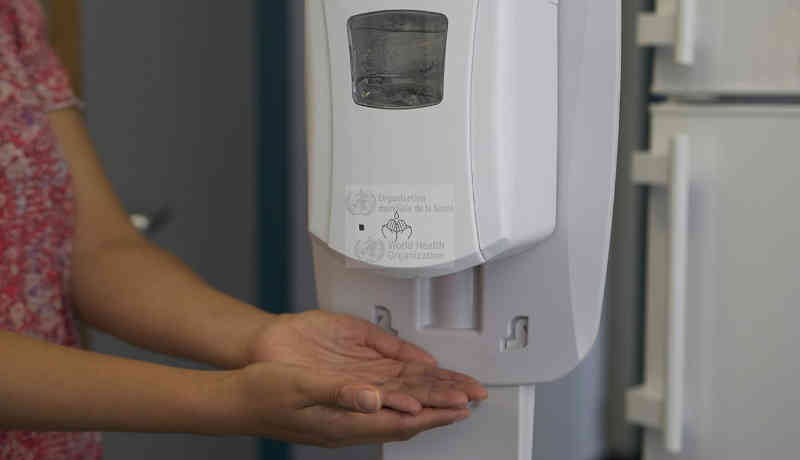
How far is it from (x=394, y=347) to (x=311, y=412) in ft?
0.37

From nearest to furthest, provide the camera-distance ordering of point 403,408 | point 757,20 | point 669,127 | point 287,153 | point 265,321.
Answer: point 403,408 < point 265,321 < point 757,20 < point 669,127 < point 287,153

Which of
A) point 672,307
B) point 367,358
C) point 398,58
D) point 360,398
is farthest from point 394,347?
point 672,307

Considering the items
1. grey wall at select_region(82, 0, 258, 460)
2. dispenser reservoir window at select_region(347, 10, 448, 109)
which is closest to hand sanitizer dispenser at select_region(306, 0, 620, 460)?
dispenser reservoir window at select_region(347, 10, 448, 109)

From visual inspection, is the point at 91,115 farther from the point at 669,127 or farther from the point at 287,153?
the point at 669,127

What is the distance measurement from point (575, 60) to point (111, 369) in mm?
476

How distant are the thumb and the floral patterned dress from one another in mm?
442

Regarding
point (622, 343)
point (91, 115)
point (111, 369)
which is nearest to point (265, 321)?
point (111, 369)

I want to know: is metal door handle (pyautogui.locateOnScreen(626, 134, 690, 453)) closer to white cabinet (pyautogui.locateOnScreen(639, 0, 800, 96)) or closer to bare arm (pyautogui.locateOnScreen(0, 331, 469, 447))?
white cabinet (pyautogui.locateOnScreen(639, 0, 800, 96))

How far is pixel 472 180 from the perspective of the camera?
0.68 meters

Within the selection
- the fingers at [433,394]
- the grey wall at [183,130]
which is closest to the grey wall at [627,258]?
the grey wall at [183,130]

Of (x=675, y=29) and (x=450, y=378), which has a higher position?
(x=675, y=29)

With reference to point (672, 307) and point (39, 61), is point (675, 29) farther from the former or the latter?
point (39, 61)

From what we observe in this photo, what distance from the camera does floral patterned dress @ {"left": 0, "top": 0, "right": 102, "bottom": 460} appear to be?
931 mm

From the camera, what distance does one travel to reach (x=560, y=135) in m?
0.78
